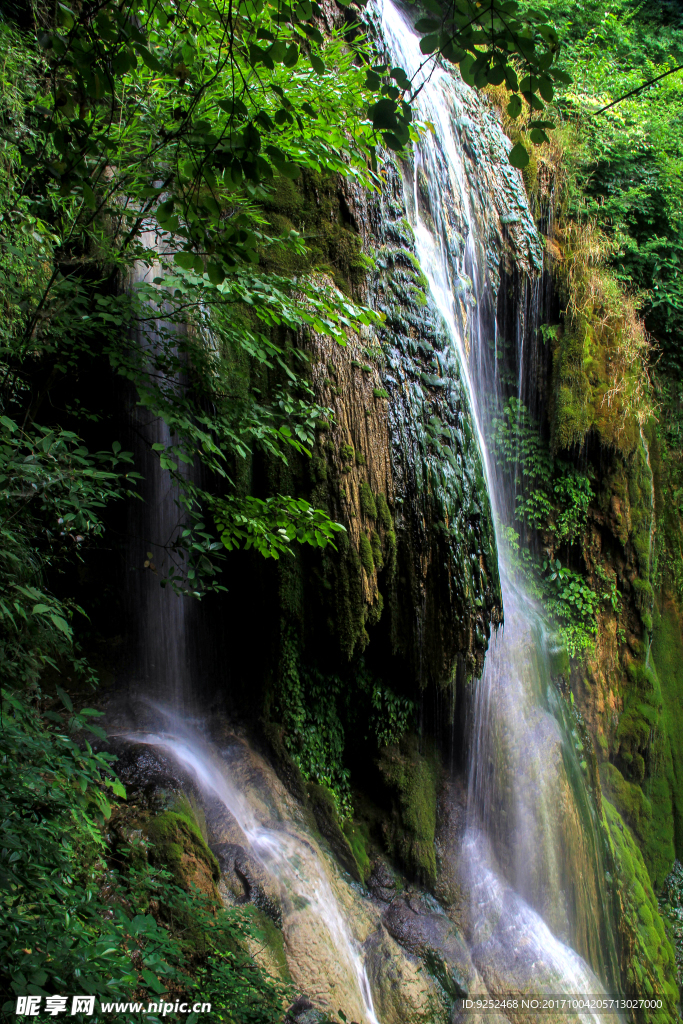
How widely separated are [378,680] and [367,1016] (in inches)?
96.9

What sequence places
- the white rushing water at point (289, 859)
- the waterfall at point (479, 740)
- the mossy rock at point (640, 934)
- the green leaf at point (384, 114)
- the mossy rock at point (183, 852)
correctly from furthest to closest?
the mossy rock at point (640, 934) < the waterfall at point (479, 740) < the white rushing water at point (289, 859) < the mossy rock at point (183, 852) < the green leaf at point (384, 114)

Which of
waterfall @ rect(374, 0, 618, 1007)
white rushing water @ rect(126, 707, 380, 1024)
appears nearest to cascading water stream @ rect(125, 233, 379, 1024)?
white rushing water @ rect(126, 707, 380, 1024)

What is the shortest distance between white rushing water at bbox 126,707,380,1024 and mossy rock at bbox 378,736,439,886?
106 centimetres

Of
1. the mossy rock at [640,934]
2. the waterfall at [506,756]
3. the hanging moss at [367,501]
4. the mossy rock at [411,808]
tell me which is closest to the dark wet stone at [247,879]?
the mossy rock at [411,808]

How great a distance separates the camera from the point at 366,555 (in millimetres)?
4844

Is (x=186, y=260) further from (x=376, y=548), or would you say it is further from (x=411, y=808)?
(x=411, y=808)

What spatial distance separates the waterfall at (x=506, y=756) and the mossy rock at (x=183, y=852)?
9.85 feet

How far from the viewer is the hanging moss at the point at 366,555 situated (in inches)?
190

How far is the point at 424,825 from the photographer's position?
5.68 meters

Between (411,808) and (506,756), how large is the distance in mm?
1277

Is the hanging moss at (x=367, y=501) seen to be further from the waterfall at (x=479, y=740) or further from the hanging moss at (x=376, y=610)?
the waterfall at (x=479, y=740)

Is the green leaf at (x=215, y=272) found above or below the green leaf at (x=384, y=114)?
below

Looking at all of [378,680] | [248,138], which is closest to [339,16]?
[248,138]

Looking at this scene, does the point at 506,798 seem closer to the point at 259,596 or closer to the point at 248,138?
the point at 259,596
